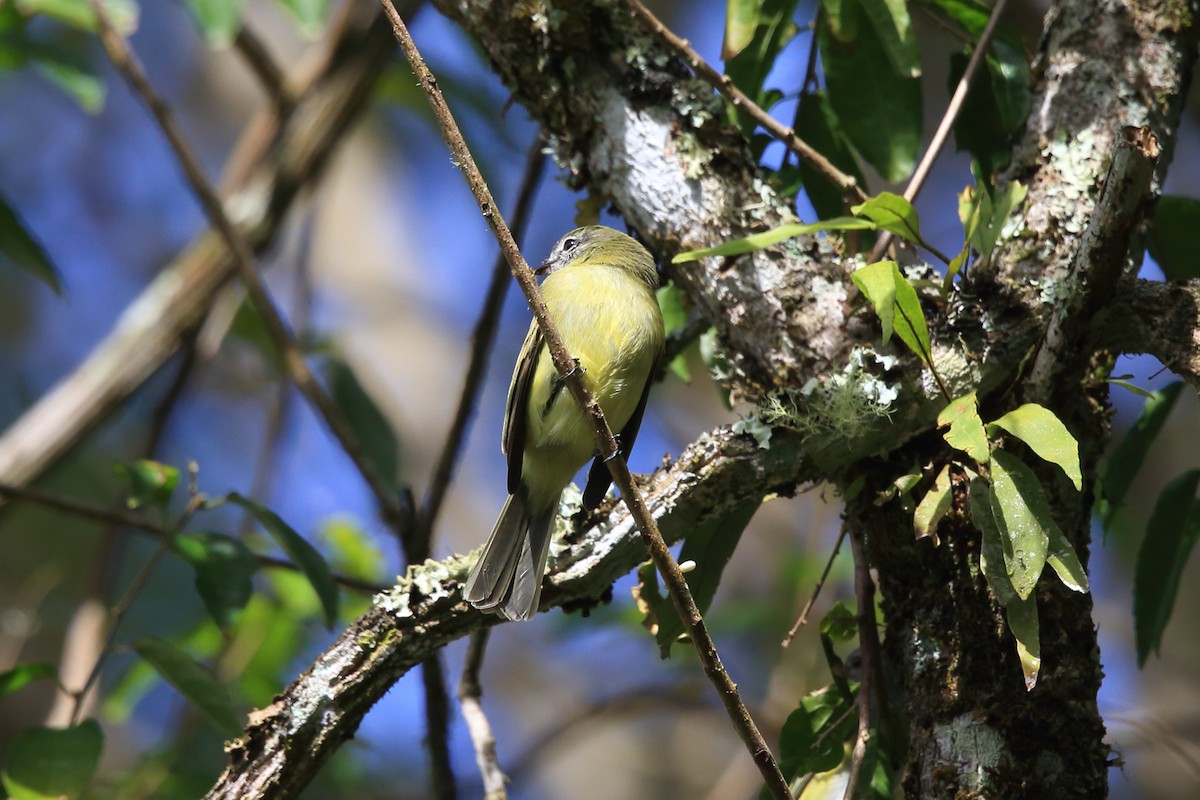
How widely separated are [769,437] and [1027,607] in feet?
1.88

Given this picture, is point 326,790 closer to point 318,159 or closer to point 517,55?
point 318,159

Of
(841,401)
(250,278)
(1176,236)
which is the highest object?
(250,278)

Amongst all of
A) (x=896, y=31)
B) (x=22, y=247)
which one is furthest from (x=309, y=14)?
(x=896, y=31)

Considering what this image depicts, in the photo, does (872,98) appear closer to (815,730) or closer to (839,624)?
(839,624)

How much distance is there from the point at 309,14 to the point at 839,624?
225 centimetres

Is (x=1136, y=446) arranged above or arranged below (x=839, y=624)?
above

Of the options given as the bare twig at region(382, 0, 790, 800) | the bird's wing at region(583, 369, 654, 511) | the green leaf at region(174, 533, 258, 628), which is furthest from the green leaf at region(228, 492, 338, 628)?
the bare twig at region(382, 0, 790, 800)

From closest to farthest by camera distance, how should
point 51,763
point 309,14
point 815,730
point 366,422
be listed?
point 815,730 → point 51,763 → point 309,14 → point 366,422

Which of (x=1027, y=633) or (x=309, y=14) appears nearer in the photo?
(x=1027, y=633)

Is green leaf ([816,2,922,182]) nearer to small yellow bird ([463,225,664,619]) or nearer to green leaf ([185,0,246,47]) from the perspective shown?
small yellow bird ([463,225,664,619])

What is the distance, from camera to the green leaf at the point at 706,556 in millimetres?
2535

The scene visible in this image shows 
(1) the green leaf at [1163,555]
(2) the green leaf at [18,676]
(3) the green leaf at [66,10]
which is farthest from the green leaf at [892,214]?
(3) the green leaf at [66,10]

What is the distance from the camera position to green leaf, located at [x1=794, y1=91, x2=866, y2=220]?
297 centimetres

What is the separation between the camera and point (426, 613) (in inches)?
89.0
